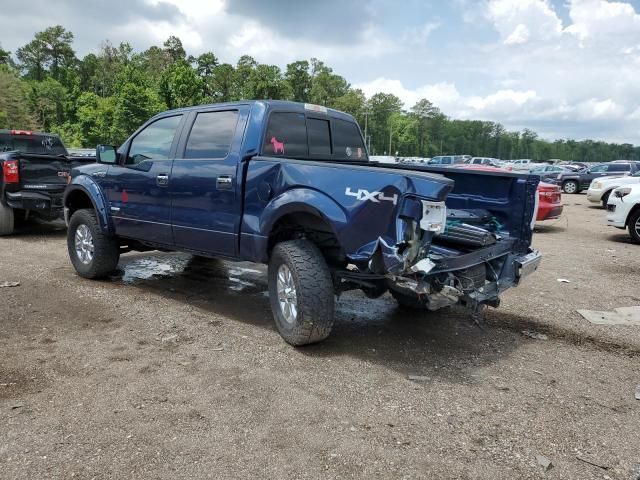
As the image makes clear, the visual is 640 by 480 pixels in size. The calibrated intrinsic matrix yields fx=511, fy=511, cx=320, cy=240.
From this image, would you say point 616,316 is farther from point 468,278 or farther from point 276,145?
point 276,145

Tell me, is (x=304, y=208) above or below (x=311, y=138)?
below

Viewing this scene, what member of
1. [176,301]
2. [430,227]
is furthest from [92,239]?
[430,227]

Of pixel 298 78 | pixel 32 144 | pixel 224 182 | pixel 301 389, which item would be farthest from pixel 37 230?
pixel 298 78

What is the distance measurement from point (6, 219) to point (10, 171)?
95cm

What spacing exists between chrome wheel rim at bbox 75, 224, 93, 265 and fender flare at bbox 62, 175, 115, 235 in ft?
1.05

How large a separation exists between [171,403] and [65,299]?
9.58ft

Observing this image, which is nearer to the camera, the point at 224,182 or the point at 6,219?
the point at 224,182

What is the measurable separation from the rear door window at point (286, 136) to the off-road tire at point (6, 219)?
670cm

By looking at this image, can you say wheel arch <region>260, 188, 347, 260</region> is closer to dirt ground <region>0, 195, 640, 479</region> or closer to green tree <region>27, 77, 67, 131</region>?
dirt ground <region>0, 195, 640, 479</region>

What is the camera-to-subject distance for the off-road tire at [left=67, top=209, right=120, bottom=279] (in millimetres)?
6246

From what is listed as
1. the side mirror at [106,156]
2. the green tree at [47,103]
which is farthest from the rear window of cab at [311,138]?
the green tree at [47,103]

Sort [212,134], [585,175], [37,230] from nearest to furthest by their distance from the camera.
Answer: [212,134] → [37,230] → [585,175]

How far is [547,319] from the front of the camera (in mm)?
5469

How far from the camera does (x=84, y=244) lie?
6.52m
